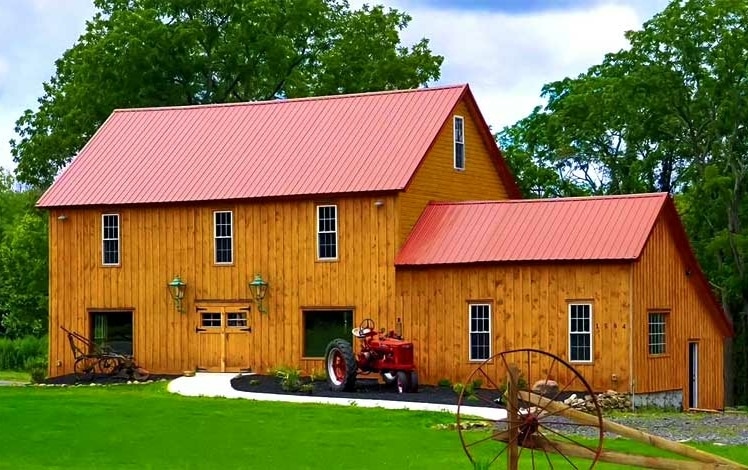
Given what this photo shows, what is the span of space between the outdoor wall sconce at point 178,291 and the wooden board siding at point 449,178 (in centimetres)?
643

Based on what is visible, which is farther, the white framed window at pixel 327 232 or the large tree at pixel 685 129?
the large tree at pixel 685 129

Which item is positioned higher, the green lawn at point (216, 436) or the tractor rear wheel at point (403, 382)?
the tractor rear wheel at point (403, 382)

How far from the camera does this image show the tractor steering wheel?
35812 millimetres

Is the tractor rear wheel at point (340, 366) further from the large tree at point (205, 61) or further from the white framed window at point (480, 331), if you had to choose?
the large tree at point (205, 61)

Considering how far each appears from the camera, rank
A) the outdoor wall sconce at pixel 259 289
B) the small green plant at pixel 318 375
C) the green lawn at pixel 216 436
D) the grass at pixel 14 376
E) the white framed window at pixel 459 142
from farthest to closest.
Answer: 1. the grass at pixel 14 376
2. the white framed window at pixel 459 142
3. the outdoor wall sconce at pixel 259 289
4. the small green plant at pixel 318 375
5. the green lawn at pixel 216 436

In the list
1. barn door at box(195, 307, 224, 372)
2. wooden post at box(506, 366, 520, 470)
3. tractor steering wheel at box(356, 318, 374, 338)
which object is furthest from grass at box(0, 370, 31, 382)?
wooden post at box(506, 366, 520, 470)

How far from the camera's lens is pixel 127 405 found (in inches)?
1245

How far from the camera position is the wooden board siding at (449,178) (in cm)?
3925

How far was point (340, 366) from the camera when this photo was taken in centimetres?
3556

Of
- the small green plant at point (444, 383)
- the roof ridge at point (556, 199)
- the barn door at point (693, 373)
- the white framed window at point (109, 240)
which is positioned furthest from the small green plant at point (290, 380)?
the barn door at point (693, 373)

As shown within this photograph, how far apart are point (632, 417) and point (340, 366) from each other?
7.45 metres

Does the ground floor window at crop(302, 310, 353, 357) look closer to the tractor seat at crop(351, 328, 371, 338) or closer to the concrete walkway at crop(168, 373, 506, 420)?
the concrete walkway at crop(168, 373, 506, 420)

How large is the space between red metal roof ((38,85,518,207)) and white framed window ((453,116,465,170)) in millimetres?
762

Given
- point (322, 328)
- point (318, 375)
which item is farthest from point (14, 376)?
point (318, 375)
